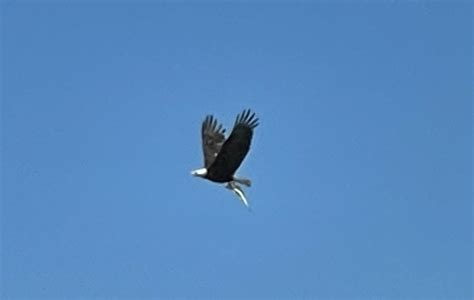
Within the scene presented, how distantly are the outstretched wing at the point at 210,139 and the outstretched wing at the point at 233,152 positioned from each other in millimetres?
1100

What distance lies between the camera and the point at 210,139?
32844 mm

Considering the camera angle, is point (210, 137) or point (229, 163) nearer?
point (229, 163)

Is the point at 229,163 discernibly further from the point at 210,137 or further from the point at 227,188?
the point at 210,137

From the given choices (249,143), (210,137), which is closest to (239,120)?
(249,143)

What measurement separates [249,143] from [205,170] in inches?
50.9

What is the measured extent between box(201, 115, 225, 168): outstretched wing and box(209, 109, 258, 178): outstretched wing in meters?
1.10

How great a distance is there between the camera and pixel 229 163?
29891 mm

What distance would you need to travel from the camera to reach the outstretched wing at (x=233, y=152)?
29.8 m

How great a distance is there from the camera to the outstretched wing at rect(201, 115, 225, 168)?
31717 mm

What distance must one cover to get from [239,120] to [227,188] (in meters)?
1.66

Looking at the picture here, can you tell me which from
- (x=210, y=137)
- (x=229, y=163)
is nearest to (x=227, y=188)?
(x=229, y=163)

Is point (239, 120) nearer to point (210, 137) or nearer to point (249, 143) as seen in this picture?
point (249, 143)

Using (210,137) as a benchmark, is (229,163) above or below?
below

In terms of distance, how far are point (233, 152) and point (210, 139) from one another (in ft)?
10.0
